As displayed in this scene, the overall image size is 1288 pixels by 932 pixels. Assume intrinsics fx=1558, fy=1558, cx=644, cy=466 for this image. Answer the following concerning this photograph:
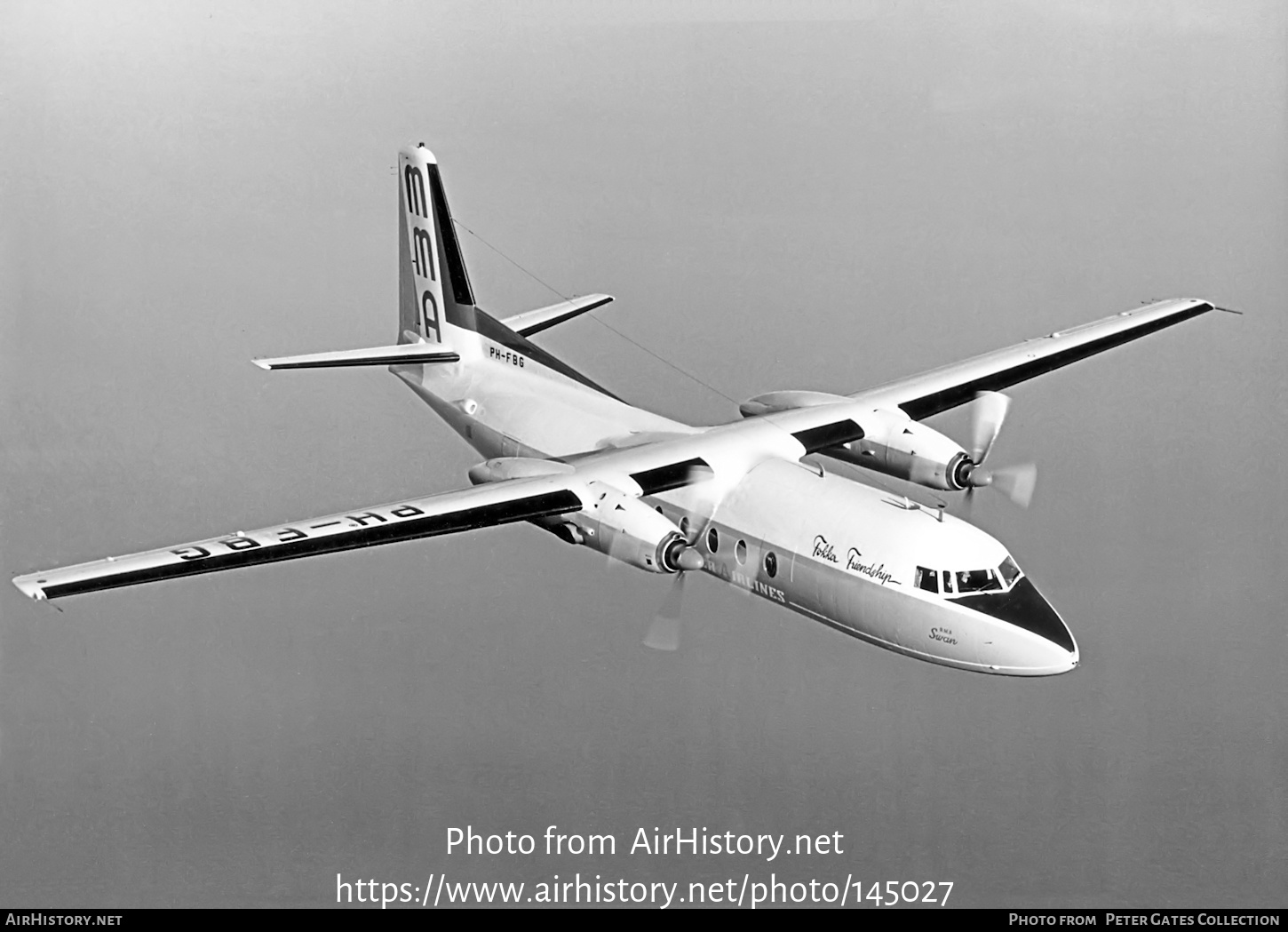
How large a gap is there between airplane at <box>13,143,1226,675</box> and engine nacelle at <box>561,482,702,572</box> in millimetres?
23

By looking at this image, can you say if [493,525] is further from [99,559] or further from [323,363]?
[323,363]

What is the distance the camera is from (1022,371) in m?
25.3

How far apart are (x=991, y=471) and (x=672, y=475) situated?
179 inches

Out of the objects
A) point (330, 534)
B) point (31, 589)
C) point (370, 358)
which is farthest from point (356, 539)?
point (370, 358)

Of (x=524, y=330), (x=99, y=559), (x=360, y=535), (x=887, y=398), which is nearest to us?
(x=99, y=559)

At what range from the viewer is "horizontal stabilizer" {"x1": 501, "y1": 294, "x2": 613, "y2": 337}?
27.2 m

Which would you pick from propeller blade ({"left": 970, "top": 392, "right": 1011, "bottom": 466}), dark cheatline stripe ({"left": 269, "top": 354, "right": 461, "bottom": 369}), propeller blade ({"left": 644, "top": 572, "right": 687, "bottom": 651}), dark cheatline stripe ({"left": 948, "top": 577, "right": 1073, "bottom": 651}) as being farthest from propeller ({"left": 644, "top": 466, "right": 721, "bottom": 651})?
dark cheatline stripe ({"left": 269, "top": 354, "right": 461, "bottom": 369})

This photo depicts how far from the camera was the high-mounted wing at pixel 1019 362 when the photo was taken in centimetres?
2462

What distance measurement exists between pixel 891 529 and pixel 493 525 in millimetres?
5158

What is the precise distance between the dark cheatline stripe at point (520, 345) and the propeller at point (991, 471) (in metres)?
5.94

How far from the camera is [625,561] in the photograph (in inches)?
792

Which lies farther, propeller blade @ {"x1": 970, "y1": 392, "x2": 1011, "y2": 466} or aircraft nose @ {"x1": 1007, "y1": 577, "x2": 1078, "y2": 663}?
propeller blade @ {"x1": 970, "y1": 392, "x2": 1011, "y2": 466}

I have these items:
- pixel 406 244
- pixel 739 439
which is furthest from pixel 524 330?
pixel 739 439

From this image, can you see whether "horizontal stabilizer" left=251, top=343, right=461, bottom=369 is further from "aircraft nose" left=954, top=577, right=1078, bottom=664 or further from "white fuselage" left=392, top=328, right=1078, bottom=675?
"aircraft nose" left=954, top=577, right=1078, bottom=664
